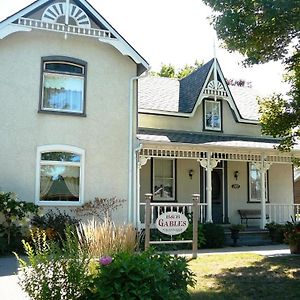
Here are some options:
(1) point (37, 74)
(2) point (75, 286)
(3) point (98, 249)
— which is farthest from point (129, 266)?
(1) point (37, 74)

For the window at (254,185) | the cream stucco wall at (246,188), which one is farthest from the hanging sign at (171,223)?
the window at (254,185)

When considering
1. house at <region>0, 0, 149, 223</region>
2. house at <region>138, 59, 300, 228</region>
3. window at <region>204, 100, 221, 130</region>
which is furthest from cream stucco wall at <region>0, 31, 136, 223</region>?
window at <region>204, 100, 221, 130</region>

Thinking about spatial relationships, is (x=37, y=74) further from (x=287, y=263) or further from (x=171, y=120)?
(x=287, y=263)

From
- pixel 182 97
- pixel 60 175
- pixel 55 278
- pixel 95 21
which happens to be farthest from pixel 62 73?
pixel 55 278

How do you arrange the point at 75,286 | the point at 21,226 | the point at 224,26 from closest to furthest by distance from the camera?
the point at 75,286
the point at 224,26
the point at 21,226

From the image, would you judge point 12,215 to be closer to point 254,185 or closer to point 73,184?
point 73,184

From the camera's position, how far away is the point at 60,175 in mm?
14805

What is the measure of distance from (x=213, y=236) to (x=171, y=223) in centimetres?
422

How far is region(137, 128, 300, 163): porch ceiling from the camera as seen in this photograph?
51.8 feet

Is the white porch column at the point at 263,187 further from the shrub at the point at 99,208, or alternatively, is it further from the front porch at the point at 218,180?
the shrub at the point at 99,208

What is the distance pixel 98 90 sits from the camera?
15461 mm

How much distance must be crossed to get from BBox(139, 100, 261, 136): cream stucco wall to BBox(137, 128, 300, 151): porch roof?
292 millimetres

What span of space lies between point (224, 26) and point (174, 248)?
749 centimetres

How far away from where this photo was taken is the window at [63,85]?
14.9 metres
